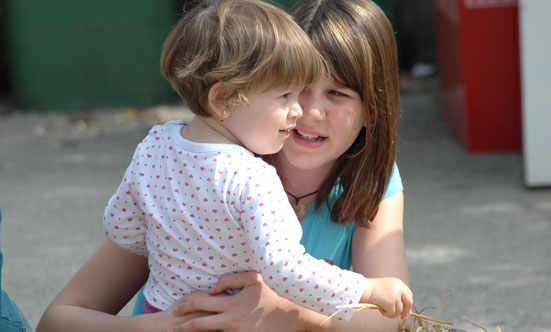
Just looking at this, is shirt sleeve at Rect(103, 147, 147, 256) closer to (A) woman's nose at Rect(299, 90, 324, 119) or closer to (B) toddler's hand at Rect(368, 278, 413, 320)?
(A) woman's nose at Rect(299, 90, 324, 119)

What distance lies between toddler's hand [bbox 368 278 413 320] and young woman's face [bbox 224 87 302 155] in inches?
14.4

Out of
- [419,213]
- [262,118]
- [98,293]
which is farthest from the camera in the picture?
[419,213]

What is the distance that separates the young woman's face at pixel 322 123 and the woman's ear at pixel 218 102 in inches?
13.4

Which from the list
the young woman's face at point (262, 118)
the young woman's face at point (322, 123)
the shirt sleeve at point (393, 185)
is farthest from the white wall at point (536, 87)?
the young woman's face at point (262, 118)

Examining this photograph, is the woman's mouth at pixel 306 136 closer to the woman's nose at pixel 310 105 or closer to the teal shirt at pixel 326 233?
the woman's nose at pixel 310 105

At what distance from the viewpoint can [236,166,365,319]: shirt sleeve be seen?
1.76 metres

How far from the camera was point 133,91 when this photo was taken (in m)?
6.41

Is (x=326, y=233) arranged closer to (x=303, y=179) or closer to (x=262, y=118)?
(x=303, y=179)

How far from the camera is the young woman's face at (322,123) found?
2160 mm

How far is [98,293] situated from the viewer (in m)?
2.28

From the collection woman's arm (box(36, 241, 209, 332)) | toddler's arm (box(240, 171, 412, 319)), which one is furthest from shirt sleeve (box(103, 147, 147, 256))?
toddler's arm (box(240, 171, 412, 319))

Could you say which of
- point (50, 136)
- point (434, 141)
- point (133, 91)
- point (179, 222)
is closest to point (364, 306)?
point (179, 222)

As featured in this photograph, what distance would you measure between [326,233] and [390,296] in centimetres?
45

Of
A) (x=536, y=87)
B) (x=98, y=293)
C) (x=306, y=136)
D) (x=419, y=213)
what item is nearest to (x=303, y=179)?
(x=306, y=136)
